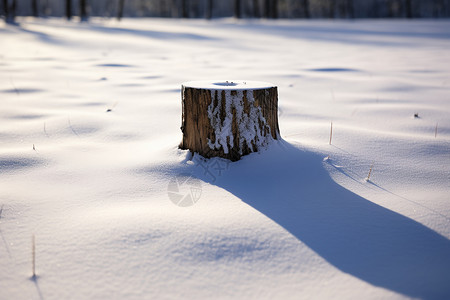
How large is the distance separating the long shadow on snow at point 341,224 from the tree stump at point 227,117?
11 cm

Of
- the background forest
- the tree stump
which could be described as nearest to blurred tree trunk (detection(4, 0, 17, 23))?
the tree stump

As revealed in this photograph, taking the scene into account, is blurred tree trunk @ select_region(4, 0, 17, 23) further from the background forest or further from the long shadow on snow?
the background forest

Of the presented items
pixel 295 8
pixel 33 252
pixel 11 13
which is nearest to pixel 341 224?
pixel 33 252

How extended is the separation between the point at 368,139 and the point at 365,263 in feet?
4.93

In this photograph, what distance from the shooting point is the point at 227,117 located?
2225mm

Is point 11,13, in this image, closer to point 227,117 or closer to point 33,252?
point 227,117

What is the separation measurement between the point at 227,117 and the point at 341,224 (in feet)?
3.02

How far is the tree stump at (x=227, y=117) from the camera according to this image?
2201 mm

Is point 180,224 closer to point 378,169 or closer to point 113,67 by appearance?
point 378,169

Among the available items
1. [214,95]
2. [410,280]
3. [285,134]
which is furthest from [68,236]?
[285,134]

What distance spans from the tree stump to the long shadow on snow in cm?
11

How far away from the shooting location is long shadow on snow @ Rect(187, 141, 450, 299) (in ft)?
4.66

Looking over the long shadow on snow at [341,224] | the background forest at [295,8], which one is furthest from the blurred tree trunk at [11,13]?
the background forest at [295,8]

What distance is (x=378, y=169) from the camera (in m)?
2.31
